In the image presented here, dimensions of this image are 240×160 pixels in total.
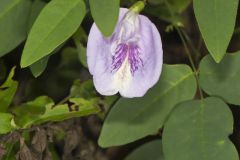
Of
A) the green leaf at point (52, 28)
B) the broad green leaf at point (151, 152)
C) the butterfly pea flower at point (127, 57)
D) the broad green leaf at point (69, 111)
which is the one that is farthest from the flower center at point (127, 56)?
the broad green leaf at point (151, 152)

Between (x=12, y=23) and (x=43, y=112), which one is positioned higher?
(x=12, y=23)

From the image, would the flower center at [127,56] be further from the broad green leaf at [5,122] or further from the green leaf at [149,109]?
the broad green leaf at [5,122]

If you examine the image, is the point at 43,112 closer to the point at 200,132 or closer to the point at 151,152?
the point at 151,152

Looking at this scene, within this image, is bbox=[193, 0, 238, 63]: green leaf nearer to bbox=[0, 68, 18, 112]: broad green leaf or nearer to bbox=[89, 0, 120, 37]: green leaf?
bbox=[89, 0, 120, 37]: green leaf

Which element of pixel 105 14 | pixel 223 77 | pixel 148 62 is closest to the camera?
pixel 105 14

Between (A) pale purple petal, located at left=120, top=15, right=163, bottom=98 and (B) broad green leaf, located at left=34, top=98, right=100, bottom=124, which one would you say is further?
(B) broad green leaf, located at left=34, top=98, right=100, bottom=124

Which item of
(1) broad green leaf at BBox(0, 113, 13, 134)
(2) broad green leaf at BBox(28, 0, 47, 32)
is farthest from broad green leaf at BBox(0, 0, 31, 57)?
(1) broad green leaf at BBox(0, 113, 13, 134)

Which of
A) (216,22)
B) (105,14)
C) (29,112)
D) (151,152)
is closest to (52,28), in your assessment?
(105,14)
